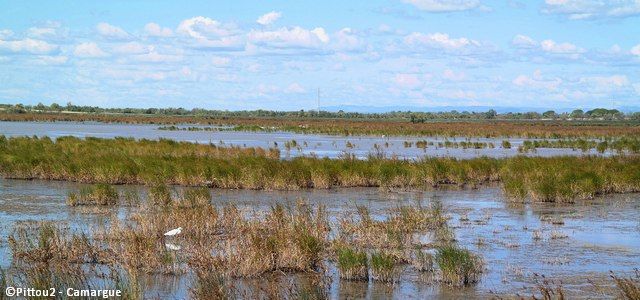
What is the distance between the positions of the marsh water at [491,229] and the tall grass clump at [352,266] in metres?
0.17

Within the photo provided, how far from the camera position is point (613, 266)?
13797 mm

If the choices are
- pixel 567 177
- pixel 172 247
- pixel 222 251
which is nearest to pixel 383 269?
pixel 222 251

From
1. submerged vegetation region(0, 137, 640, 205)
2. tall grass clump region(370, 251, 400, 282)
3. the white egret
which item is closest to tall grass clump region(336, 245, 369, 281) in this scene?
tall grass clump region(370, 251, 400, 282)

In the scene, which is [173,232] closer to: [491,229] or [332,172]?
[491,229]

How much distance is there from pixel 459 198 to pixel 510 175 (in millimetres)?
4141

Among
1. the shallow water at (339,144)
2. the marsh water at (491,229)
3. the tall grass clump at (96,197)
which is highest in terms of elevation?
the tall grass clump at (96,197)

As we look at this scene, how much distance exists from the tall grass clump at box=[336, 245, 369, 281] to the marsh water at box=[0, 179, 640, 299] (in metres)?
0.17

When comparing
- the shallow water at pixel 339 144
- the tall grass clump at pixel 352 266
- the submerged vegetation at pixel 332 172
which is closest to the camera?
the tall grass clump at pixel 352 266

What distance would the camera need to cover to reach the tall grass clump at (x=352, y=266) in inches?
476

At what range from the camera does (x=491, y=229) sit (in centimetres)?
1773

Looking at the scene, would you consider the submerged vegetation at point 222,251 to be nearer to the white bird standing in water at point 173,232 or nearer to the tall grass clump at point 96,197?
the white bird standing in water at point 173,232

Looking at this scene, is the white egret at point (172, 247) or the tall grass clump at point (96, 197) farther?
the tall grass clump at point (96, 197)

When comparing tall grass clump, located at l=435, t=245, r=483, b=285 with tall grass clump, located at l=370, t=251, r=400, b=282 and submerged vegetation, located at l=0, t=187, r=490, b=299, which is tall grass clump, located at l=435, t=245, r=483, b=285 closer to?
submerged vegetation, located at l=0, t=187, r=490, b=299

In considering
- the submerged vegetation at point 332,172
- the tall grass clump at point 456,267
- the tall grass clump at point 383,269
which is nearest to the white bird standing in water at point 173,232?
the tall grass clump at point 383,269
